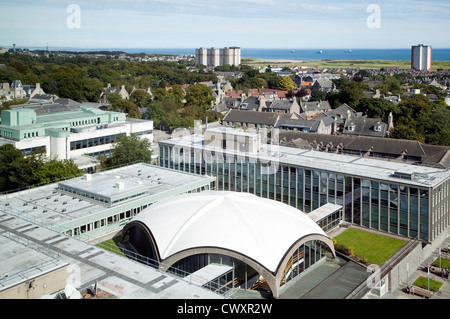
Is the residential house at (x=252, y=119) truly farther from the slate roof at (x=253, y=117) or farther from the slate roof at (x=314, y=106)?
the slate roof at (x=314, y=106)

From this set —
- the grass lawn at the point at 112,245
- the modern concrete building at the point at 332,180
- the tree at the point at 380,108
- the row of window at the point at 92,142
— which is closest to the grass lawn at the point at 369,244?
the modern concrete building at the point at 332,180

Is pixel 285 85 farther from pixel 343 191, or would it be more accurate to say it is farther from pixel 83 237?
pixel 83 237

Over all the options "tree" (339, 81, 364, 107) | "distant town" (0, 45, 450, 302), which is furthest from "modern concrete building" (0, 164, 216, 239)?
"tree" (339, 81, 364, 107)

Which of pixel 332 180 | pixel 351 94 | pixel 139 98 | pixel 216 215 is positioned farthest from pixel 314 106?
pixel 216 215

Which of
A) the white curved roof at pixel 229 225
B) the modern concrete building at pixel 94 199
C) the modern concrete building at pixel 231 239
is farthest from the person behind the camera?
the modern concrete building at pixel 94 199

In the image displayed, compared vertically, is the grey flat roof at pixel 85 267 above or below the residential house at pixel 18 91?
below

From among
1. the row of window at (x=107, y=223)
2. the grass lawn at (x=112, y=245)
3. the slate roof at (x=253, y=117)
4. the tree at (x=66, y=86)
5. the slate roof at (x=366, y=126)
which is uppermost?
the tree at (x=66, y=86)
